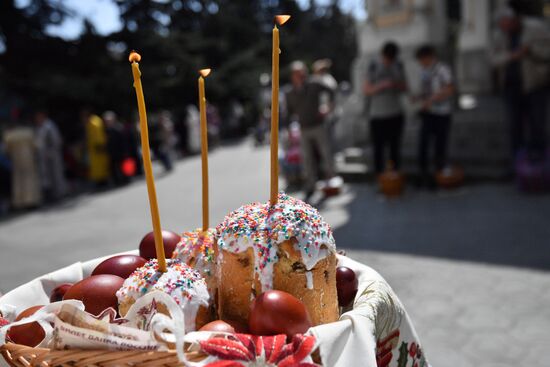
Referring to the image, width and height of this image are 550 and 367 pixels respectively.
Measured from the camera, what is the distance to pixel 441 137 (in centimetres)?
719

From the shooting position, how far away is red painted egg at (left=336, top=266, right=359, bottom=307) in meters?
1.66

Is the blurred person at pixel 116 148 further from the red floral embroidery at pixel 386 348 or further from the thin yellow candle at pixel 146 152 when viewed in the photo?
the red floral embroidery at pixel 386 348

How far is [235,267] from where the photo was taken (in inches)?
57.9

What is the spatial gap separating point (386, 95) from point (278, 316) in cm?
617

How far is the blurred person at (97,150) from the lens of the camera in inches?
464

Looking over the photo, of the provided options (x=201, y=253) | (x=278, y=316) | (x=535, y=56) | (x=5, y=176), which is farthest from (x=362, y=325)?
(x=5, y=176)

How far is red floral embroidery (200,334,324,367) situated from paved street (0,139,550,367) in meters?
2.02

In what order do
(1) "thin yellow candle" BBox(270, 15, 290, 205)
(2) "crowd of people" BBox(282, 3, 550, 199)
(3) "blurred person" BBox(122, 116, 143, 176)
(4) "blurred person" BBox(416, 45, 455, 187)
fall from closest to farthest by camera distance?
(1) "thin yellow candle" BBox(270, 15, 290, 205) < (2) "crowd of people" BBox(282, 3, 550, 199) < (4) "blurred person" BBox(416, 45, 455, 187) < (3) "blurred person" BBox(122, 116, 143, 176)

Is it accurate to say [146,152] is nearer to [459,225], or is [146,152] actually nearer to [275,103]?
[275,103]

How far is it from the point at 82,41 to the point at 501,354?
45.9 feet

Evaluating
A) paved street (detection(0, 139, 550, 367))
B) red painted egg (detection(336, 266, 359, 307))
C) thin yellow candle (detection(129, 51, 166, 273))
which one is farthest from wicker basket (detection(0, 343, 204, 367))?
paved street (detection(0, 139, 550, 367))

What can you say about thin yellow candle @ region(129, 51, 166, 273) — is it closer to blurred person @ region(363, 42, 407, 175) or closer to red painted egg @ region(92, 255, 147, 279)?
red painted egg @ region(92, 255, 147, 279)

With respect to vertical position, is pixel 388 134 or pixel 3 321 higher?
pixel 388 134

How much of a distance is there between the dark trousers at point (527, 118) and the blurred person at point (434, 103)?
2.80 ft
